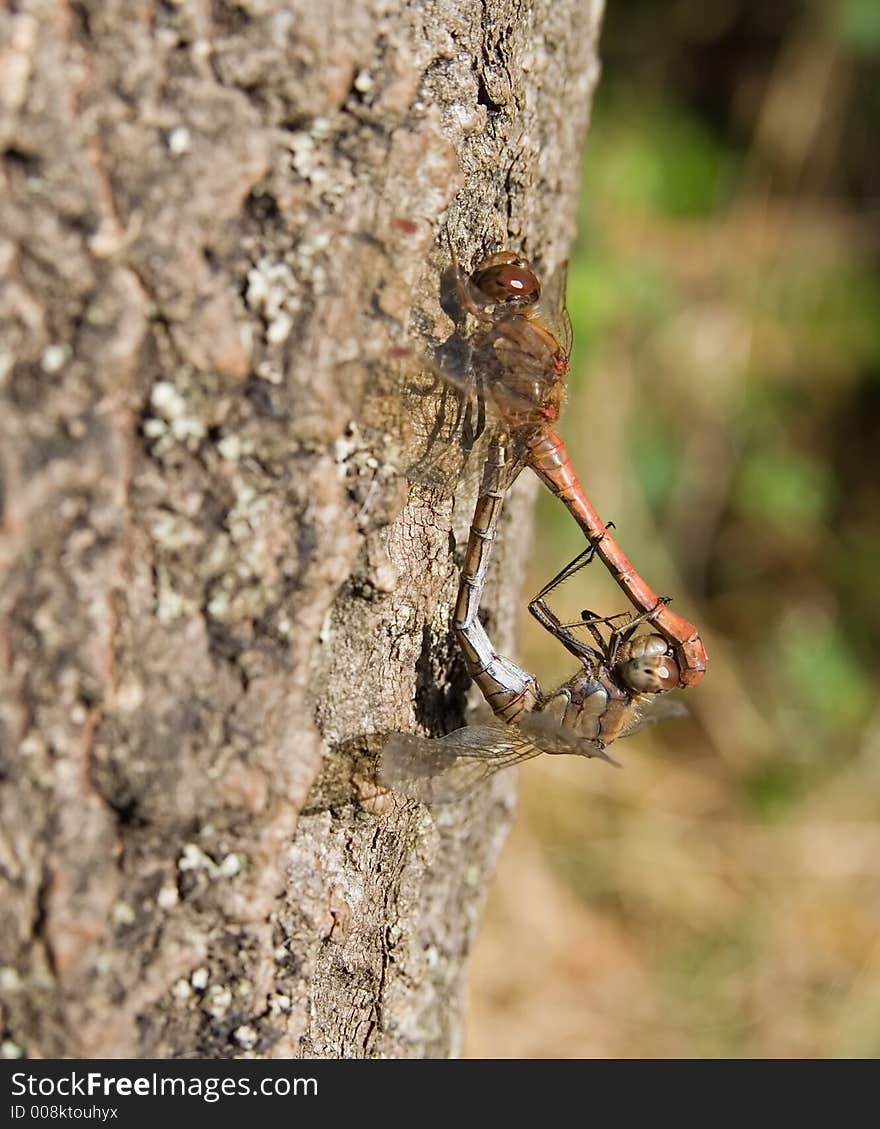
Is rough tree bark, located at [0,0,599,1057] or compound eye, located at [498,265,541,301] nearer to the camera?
rough tree bark, located at [0,0,599,1057]

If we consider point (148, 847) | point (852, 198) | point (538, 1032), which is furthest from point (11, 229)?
point (852, 198)

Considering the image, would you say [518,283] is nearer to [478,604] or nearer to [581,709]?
[478,604]

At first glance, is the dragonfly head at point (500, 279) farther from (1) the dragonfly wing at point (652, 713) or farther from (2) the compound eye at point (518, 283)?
(1) the dragonfly wing at point (652, 713)

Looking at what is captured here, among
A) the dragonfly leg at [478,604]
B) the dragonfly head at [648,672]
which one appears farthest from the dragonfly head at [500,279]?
the dragonfly head at [648,672]

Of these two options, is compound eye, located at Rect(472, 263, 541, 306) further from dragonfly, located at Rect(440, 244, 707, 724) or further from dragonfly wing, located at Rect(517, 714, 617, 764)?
dragonfly wing, located at Rect(517, 714, 617, 764)

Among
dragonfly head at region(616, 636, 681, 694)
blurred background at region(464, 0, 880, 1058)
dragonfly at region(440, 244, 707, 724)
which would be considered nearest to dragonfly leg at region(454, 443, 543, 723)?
dragonfly at region(440, 244, 707, 724)

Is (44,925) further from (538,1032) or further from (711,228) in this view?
(711,228)

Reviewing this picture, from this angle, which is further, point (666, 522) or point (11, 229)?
point (666, 522)
